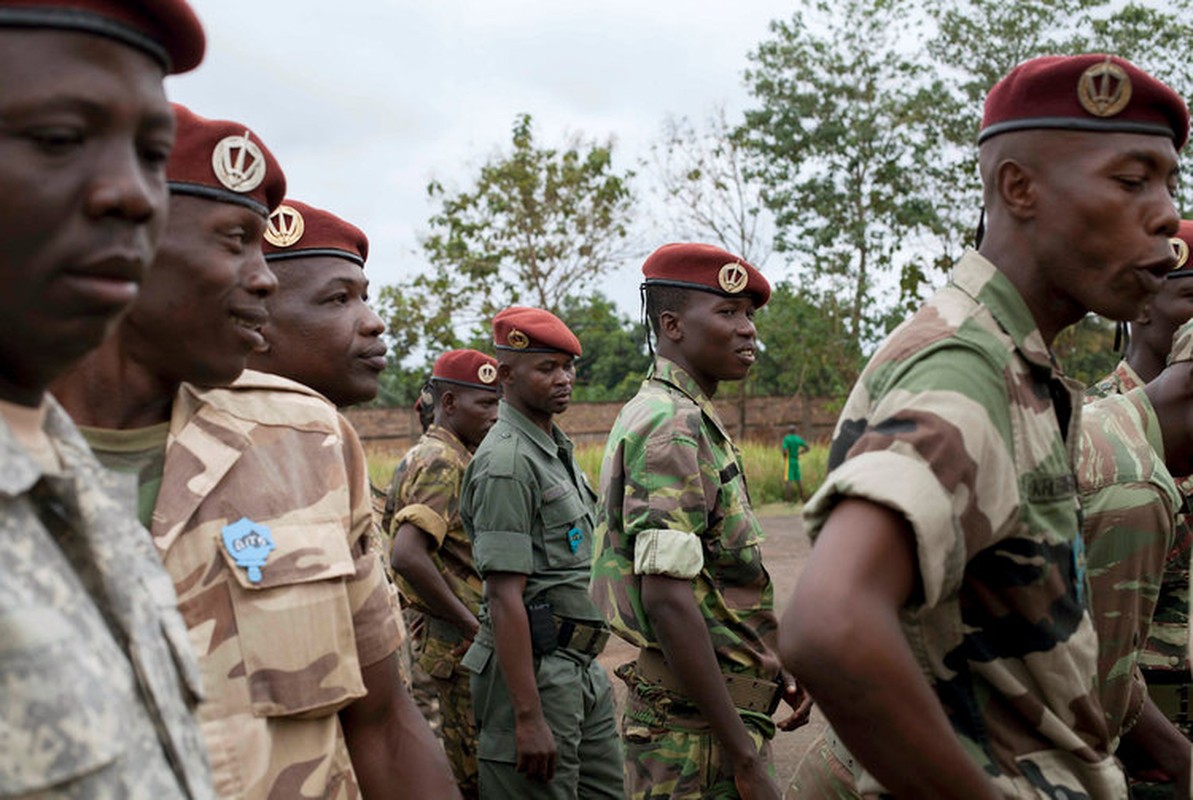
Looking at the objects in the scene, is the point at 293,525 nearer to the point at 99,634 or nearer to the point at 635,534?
the point at 99,634

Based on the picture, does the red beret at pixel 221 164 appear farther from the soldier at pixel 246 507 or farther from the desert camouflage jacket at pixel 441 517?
the desert camouflage jacket at pixel 441 517

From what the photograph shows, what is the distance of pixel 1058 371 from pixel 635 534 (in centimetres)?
187

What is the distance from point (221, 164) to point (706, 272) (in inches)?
98.1

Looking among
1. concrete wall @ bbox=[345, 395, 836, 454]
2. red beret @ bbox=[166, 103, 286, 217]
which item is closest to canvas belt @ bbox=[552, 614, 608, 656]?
red beret @ bbox=[166, 103, 286, 217]

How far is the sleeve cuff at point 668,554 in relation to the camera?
3.73 meters

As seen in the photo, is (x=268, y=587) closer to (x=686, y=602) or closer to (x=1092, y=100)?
(x=1092, y=100)

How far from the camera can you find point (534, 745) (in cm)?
468

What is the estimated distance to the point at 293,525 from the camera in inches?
86.4

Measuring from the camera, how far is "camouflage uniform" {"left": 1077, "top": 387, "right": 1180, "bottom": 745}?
9.44 ft

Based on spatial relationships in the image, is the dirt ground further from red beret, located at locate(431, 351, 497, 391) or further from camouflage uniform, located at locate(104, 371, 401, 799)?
red beret, located at locate(431, 351, 497, 391)

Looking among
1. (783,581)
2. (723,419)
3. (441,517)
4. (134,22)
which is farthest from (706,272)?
(723,419)

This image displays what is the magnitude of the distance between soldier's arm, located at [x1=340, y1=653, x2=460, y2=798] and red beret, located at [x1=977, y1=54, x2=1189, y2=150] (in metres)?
1.64

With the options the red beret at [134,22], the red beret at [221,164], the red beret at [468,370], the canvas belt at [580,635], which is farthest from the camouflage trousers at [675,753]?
the red beret at [468,370]

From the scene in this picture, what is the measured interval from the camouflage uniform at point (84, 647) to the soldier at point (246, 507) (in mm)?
798
